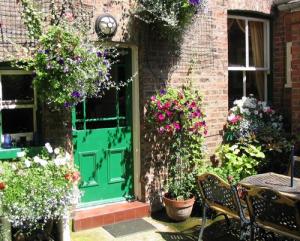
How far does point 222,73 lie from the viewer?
715 cm

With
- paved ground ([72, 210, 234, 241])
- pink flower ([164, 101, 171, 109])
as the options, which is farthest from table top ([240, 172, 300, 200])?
pink flower ([164, 101, 171, 109])

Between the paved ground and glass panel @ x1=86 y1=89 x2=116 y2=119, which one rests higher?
glass panel @ x1=86 y1=89 x2=116 y2=119

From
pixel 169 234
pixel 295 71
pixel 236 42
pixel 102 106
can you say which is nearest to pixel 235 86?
pixel 236 42

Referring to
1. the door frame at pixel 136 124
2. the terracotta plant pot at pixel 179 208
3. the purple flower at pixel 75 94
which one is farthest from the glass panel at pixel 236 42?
the purple flower at pixel 75 94

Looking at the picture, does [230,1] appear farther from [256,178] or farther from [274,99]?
[256,178]

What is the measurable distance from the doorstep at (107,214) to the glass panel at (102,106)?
1284mm

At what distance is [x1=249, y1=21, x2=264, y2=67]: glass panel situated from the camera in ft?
25.6

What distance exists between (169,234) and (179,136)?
137 cm

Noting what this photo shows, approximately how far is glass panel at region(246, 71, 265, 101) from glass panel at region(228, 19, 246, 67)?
0.99ft

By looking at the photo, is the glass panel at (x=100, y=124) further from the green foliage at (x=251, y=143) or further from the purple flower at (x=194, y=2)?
the purple flower at (x=194, y=2)

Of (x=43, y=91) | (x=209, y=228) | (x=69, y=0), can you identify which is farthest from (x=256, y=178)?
(x=69, y=0)

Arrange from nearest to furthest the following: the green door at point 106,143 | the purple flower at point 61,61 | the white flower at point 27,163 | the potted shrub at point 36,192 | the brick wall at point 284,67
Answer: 1. the potted shrub at point 36,192
2. the purple flower at point 61,61
3. the white flower at point 27,163
4. the green door at point 106,143
5. the brick wall at point 284,67

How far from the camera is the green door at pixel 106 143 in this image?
20.1ft

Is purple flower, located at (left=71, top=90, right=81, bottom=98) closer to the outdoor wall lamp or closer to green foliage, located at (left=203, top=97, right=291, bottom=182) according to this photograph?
the outdoor wall lamp
